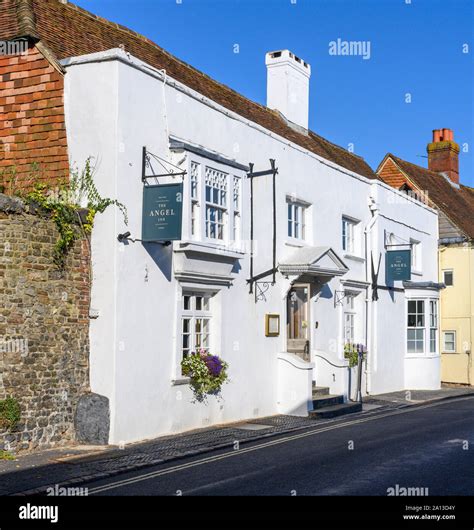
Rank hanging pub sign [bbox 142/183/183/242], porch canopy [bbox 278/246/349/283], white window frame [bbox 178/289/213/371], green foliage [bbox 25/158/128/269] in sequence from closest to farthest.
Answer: green foliage [bbox 25/158/128/269]
hanging pub sign [bbox 142/183/183/242]
white window frame [bbox 178/289/213/371]
porch canopy [bbox 278/246/349/283]

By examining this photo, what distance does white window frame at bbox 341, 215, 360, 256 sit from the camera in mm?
22547

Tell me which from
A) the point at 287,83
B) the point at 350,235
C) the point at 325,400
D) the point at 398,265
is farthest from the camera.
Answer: the point at 398,265

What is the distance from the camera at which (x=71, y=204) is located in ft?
42.9

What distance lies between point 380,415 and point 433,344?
32.0 feet

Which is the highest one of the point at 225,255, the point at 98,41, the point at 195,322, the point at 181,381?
the point at 98,41

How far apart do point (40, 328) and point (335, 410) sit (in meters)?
8.05

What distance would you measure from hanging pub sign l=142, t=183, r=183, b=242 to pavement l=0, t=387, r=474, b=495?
3.45 m

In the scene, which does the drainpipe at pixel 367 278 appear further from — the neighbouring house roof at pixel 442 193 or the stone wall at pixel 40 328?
the stone wall at pixel 40 328

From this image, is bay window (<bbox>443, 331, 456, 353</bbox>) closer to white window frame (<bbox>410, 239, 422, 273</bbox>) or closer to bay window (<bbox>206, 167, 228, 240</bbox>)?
white window frame (<bbox>410, 239, 422, 273</bbox>)

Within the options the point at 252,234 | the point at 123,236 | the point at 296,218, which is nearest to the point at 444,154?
the point at 296,218

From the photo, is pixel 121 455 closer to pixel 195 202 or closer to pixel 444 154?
pixel 195 202

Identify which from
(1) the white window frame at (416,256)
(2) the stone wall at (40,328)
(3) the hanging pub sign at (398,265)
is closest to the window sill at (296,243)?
(3) the hanging pub sign at (398,265)

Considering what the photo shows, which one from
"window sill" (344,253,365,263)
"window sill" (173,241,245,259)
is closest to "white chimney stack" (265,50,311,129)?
"window sill" (344,253,365,263)
